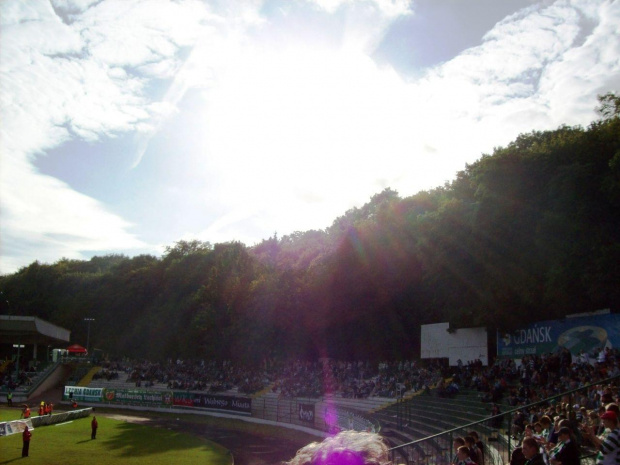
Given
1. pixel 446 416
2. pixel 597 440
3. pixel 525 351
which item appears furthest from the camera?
pixel 525 351

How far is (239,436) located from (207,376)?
17692 mm

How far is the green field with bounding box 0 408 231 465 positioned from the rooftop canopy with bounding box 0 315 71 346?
1955 centimetres

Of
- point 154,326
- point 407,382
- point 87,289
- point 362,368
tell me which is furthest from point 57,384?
point 407,382

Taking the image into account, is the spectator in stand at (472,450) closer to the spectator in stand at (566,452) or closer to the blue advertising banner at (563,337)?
the spectator in stand at (566,452)

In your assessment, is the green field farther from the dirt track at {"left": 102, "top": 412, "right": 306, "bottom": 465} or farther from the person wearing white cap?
the person wearing white cap

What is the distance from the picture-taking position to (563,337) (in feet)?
89.4

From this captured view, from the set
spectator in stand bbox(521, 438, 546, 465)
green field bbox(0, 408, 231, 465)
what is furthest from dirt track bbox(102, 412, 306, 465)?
spectator in stand bbox(521, 438, 546, 465)

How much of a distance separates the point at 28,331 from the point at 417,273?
133 ft

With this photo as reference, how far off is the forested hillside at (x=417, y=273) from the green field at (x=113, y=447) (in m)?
16.5

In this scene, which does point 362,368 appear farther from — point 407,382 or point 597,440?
point 597,440

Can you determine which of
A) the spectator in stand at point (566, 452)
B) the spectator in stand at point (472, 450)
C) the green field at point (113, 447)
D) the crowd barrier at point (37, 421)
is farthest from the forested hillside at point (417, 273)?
the spectator in stand at point (566, 452)

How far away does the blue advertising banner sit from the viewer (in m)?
25.0

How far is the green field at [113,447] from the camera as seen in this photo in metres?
25.6

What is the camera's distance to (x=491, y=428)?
1698cm
